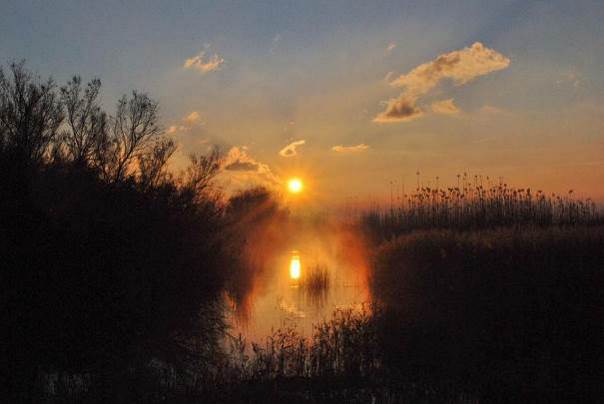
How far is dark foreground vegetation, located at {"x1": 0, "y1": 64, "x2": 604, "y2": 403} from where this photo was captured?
13031 mm

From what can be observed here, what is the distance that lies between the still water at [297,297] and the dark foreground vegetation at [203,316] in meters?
2.04

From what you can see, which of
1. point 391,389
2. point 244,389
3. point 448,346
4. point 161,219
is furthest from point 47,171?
point 448,346

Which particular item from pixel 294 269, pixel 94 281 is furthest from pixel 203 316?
pixel 294 269

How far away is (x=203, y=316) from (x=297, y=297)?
9.50 meters

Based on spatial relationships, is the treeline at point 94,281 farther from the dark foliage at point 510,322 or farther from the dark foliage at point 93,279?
the dark foliage at point 510,322

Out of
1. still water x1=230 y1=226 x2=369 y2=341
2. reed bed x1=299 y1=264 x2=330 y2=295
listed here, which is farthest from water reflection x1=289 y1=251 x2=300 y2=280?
reed bed x1=299 y1=264 x2=330 y2=295

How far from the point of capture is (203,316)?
18922 millimetres

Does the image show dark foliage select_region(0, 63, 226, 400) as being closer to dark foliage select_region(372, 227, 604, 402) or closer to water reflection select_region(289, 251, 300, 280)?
dark foliage select_region(372, 227, 604, 402)

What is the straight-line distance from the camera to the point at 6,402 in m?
12.4

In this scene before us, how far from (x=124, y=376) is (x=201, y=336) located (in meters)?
4.12

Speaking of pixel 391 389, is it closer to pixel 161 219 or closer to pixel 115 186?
pixel 161 219

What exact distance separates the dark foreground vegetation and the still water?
204 centimetres

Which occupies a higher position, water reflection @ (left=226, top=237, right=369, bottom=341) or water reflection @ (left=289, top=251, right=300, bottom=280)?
water reflection @ (left=289, top=251, right=300, bottom=280)

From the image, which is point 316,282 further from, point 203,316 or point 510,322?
point 510,322
